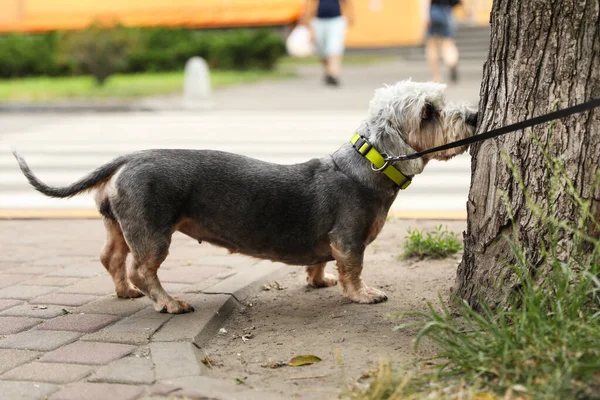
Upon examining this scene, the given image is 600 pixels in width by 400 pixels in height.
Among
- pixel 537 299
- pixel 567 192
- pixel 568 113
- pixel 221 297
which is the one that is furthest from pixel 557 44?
pixel 221 297

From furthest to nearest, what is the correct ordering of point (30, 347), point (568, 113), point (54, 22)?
point (54, 22) < point (30, 347) < point (568, 113)

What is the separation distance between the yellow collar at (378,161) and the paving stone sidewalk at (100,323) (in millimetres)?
1126

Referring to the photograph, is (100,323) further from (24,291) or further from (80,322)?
(24,291)

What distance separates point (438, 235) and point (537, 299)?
2407mm

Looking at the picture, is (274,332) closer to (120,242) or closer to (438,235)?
(120,242)

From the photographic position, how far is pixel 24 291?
4.88 meters

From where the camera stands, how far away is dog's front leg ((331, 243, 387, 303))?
446cm

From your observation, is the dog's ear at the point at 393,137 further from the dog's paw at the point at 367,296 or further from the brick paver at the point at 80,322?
the brick paver at the point at 80,322

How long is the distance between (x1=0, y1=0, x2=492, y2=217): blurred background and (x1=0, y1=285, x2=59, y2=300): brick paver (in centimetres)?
135

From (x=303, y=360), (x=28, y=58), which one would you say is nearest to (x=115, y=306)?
(x=303, y=360)

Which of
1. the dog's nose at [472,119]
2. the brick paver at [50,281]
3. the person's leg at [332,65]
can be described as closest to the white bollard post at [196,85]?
the person's leg at [332,65]

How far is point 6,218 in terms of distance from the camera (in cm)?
A: 722

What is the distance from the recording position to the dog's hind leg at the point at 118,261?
465cm

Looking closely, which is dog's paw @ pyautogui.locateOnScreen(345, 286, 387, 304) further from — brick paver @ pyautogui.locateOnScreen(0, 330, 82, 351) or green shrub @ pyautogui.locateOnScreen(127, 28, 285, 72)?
green shrub @ pyautogui.locateOnScreen(127, 28, 285, 72)
